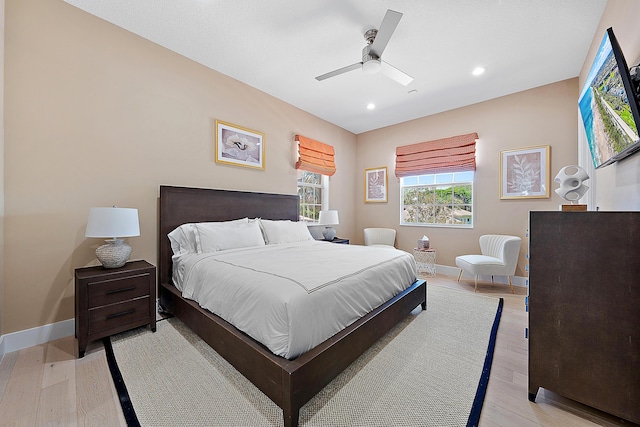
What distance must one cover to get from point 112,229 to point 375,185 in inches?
178

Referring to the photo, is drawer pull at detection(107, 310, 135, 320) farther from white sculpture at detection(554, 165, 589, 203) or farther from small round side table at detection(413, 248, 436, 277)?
small round side table at detection(413, 248, 436, 277)

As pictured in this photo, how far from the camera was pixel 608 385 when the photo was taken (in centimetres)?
133

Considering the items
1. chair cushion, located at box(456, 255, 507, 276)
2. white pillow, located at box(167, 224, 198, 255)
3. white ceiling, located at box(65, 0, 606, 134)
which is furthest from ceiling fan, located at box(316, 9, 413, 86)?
chair cushion, located at box(456, 255, 507, 276)

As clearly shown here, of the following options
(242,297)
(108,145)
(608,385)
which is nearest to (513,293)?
(608,385)

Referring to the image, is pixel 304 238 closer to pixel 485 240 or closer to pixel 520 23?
pixel 485 240

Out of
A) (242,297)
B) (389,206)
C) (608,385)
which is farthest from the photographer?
(389,206)

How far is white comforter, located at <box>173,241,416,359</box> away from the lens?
144 cm

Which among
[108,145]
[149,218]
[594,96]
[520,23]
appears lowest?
[149,218]

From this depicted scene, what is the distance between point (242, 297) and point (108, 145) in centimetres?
215

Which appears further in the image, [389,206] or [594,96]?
[389,206]

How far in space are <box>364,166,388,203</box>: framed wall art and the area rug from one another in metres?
3.30

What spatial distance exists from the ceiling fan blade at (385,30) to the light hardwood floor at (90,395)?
105 inches

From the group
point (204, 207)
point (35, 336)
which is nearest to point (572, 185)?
point (204, 207)

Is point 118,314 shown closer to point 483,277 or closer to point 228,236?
point 228,236
